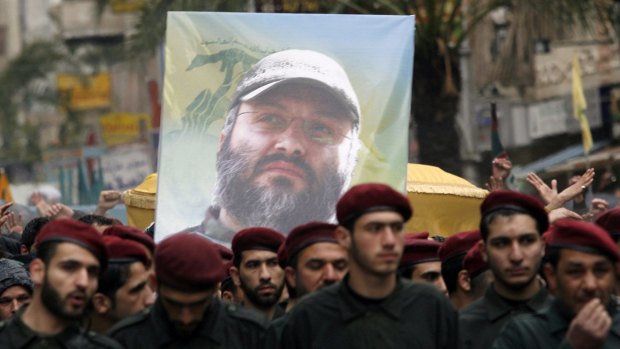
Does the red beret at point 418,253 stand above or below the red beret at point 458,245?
below

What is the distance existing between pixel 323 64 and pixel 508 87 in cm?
2763

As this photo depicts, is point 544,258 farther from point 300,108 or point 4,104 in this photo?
point 4,104

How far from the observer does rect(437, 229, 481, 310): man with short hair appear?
7.93 m

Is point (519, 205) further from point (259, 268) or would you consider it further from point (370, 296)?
point (259, 268)

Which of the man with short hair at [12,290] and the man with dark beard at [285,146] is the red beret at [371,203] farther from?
the man with short hair at [12,290]

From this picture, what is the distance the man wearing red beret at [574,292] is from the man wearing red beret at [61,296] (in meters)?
1.57

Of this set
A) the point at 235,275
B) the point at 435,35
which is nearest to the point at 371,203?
the point at 235,275

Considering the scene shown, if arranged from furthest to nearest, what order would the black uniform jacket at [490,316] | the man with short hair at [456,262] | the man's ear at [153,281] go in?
the man with short hair at [456,262], the black uniform jacket at [490,316], the man's ear at [153,281]

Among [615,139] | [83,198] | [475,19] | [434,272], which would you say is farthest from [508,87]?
[434,272]

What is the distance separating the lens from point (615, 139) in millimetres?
30812

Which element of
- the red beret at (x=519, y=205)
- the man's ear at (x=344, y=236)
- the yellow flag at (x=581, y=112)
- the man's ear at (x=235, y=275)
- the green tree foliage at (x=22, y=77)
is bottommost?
the green tree foliage at (x=22, y=77)

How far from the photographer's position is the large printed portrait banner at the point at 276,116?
896 centimetres

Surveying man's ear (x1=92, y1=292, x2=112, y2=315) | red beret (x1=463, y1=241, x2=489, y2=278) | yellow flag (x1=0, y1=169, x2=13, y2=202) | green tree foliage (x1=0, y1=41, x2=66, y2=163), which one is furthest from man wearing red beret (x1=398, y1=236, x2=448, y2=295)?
green tree foliage (x1=0, y1=41, x2=66, y2=163)

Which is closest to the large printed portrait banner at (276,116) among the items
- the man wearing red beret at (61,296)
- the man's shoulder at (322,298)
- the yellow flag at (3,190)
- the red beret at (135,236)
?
the red beret at (135,236)
